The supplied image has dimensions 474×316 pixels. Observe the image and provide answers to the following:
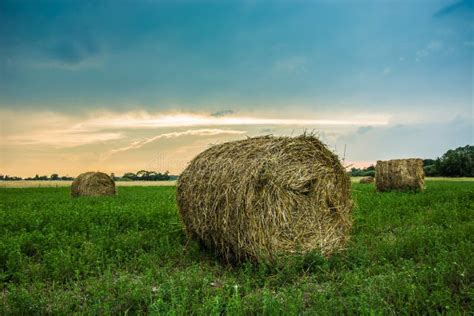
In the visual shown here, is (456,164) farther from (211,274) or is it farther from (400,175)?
(211,274)

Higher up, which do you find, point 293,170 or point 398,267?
point 293,170

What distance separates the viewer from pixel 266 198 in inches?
309

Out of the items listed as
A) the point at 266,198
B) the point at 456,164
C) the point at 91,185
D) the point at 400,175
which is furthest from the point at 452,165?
the point at 266,198

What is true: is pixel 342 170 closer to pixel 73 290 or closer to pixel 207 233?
pixel 207 233

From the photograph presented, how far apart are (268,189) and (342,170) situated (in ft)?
6.85

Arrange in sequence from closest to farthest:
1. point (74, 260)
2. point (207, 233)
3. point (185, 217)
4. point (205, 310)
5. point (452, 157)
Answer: point (205, 310) → point (74, 260) → point (207, 233) → point (185, 217) → point (452, 157)

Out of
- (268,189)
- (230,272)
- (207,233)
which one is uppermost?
(268,189)

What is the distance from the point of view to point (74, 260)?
7.63 metres

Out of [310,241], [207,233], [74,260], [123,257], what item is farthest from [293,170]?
[74,260]

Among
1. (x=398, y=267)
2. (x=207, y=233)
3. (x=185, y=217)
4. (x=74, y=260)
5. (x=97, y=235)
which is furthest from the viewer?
(x=97, y=235)

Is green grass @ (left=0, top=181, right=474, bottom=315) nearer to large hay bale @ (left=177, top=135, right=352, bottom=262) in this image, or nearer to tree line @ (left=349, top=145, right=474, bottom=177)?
large hay bale @ (left=177, top=135, right=352, bottom=262)

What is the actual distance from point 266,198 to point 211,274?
1697 millimetres

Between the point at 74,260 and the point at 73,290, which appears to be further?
the point at 74,260

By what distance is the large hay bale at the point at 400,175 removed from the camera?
20969 mm
